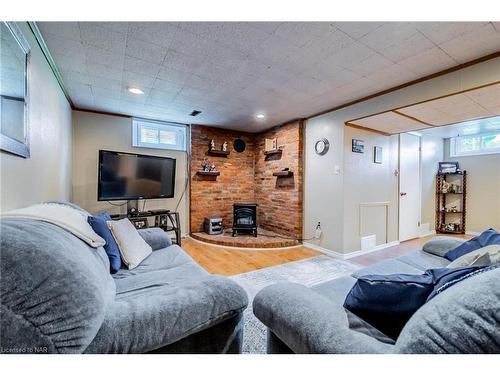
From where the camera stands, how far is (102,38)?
1.84m

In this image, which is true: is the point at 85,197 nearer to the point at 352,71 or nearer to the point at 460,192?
the point at 352,71

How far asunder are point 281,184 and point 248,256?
1695mm

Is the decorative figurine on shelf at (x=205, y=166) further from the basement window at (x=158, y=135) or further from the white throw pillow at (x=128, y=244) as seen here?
the white throw pillow at (x=128, y=244)

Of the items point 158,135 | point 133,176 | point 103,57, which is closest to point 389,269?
point 103,57

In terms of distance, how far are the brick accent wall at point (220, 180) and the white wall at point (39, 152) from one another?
2181 mm

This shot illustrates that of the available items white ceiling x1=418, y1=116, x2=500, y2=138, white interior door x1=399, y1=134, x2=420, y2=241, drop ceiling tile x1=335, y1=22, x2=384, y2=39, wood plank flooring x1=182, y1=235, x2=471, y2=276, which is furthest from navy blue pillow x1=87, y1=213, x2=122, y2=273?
white ceiling x1=418, y1=116, x2=500, y2=138

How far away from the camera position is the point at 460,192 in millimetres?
5062

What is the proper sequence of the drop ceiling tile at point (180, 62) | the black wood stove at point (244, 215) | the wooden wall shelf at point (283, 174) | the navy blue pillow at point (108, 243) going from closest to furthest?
the navy blue pillow at point (108, 243) < the drop ceiling tile at point (180, 62) < the wooden wall shelf at point (283, 174) < the black wood stove at point (244, 215)

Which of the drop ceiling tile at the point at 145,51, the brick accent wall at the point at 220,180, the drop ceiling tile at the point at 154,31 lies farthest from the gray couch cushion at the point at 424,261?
the brick accent wall at the point at 220,180

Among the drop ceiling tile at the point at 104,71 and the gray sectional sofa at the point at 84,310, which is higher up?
the drop ceiling tile at the point at 104,71

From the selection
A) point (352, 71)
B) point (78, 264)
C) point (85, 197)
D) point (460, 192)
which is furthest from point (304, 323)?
point (460, 192)

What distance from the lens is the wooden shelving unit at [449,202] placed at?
5.05m

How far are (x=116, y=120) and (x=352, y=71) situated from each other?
371cm

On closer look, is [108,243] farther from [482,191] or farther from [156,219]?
[482,191]
